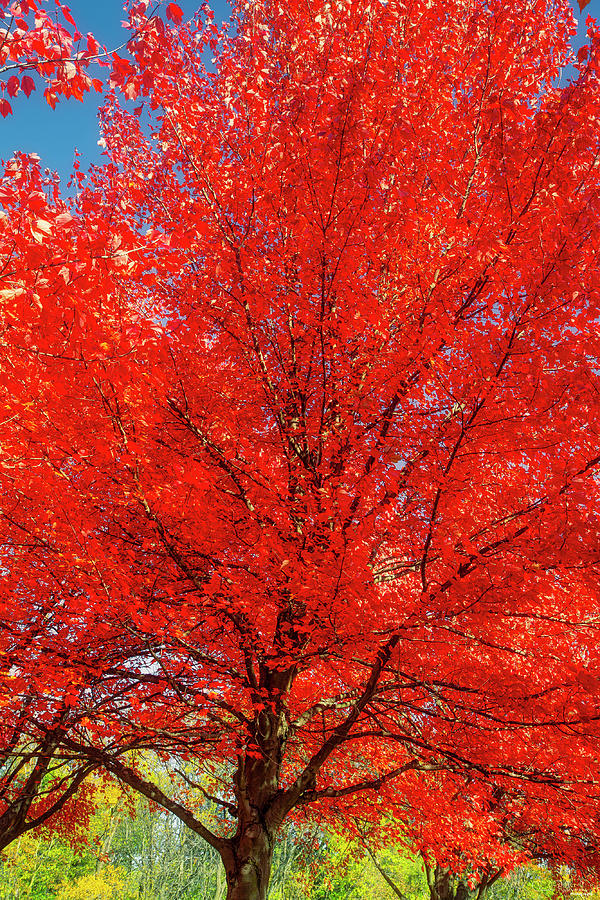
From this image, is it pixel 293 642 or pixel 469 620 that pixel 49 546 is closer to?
pixel 293 642

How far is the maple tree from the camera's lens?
14.8 ft

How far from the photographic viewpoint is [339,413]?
685 centimetres

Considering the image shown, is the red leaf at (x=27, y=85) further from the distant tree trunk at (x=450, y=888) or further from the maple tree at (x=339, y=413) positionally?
the distant tree trunk at (x=450, y=888)

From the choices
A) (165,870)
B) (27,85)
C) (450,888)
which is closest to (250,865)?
(27,85)

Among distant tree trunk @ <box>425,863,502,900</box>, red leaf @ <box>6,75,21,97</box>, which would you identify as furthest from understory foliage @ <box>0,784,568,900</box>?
red leaf @ <box>6,75,21,97</box>

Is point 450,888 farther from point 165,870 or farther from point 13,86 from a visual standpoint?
point 165,870

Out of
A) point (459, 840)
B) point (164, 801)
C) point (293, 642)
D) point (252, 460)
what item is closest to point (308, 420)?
point (252, 460)

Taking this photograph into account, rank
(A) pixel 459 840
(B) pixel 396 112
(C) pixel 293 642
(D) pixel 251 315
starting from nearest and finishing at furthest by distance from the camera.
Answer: (B) pixel 396 112 < (D) pixel 251 315 < (C) pixel 293 642 < (A) pixel 459 840

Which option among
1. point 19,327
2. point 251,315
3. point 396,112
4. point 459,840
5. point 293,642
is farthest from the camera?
point 459,840

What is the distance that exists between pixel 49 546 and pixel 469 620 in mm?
4573

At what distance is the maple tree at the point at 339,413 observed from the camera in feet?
14.8

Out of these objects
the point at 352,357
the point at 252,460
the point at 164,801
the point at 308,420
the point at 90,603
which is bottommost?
the point at 164,801

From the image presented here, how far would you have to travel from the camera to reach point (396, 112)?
5.67 metres

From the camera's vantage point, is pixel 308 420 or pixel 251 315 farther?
pixel 308 420
